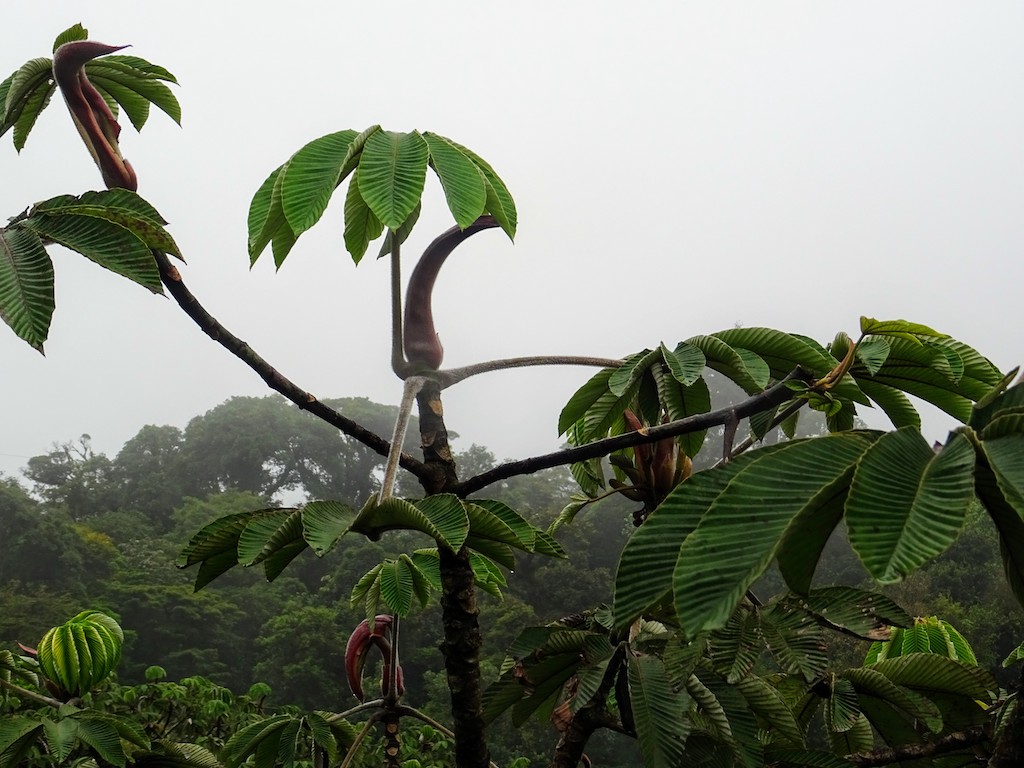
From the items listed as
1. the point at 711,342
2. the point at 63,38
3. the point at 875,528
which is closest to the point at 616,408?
the point at 711,342

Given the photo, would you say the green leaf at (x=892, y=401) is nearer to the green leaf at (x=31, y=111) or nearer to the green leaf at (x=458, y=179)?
the green leaf at (x=458, y=179)

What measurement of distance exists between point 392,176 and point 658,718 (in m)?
0.61

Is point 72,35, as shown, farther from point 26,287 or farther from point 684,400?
point 684,400

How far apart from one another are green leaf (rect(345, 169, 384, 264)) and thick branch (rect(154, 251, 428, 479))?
0.16 meters

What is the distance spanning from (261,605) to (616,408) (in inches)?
644

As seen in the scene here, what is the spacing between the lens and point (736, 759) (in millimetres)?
941

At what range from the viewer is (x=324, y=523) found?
0.82 meters

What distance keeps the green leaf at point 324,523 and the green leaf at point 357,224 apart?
0.28m

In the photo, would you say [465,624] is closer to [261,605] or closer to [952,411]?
[952,411]

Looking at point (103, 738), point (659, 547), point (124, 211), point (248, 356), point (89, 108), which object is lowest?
point (103, 738)

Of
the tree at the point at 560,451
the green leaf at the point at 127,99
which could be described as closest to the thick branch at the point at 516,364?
the tree at the point at 560,451

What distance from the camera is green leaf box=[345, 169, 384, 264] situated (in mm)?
975

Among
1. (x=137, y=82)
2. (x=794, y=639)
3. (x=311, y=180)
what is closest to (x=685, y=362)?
(x=794, y=639)

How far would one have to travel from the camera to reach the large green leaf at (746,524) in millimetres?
426
